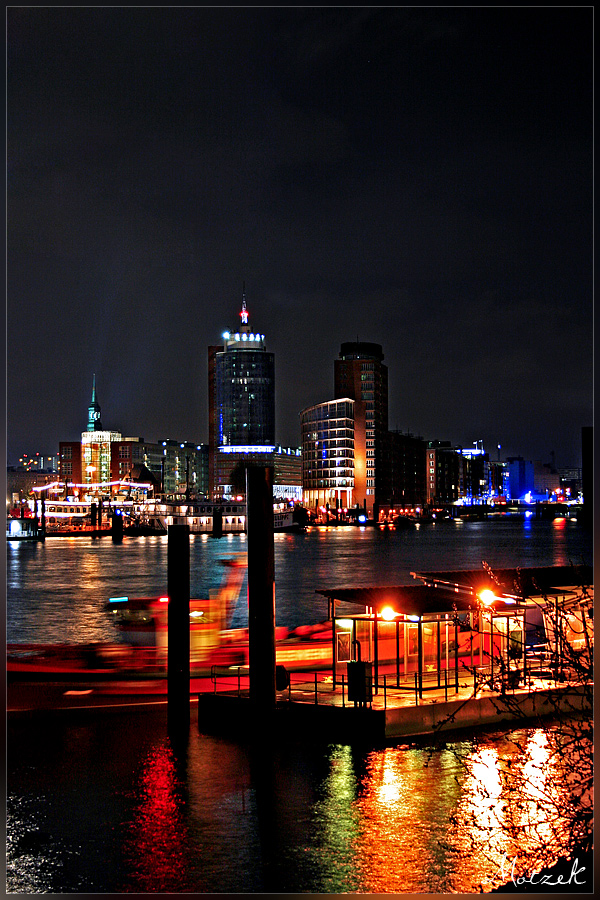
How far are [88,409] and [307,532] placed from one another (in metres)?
87.7

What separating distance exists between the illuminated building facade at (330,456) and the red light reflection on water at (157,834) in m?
119

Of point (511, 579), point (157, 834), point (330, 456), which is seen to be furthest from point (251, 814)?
point (330, 456)

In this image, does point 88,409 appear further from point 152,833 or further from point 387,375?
point 152,833

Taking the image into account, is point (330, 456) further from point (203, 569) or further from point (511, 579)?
point (511, 579)

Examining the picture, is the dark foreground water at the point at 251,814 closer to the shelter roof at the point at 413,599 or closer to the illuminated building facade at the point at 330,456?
the shelter roof at the point at 413,599

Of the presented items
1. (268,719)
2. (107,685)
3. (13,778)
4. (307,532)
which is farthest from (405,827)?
(307,532)

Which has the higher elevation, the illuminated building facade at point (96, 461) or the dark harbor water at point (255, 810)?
the illuminated building facade at point (96, 461)

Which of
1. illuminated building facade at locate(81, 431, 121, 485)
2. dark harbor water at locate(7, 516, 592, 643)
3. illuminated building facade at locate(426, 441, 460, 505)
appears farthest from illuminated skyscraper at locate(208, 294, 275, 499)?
dark harbor water at locate(7, 516, 592, 643)

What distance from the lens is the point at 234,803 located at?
9.09 meters

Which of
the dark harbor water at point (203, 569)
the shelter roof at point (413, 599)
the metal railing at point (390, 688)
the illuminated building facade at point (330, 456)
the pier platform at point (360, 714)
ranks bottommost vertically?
the dark harbor water at point (203, 569)

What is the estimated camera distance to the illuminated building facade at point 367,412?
433ft

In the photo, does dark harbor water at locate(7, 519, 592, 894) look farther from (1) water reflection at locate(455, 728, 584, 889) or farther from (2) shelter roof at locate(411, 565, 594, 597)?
(2) shelter roof at locate(411, 565, 594, 597)

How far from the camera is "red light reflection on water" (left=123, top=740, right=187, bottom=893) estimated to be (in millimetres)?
7277

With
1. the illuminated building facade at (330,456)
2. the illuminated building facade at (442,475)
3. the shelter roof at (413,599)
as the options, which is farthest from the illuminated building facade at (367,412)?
the shelter roof at (413,599)
